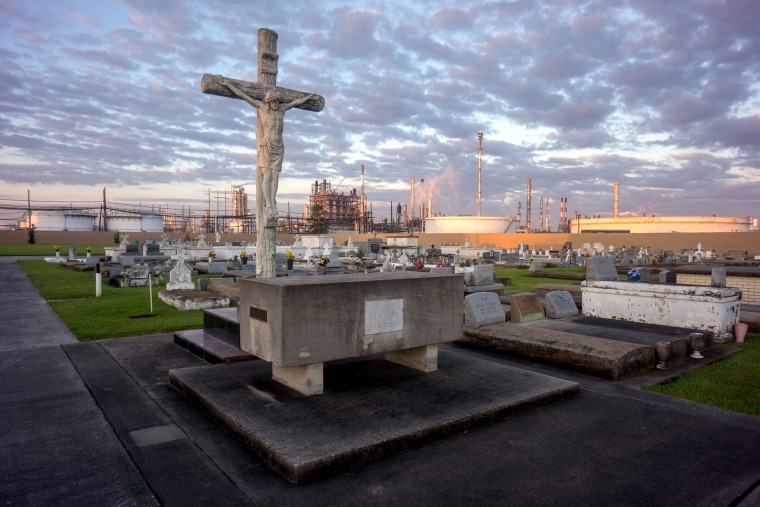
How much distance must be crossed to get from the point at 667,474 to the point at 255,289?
4.44m

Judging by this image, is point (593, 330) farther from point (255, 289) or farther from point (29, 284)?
point (29, 284)

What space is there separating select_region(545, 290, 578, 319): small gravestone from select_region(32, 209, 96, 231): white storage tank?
82244 mm

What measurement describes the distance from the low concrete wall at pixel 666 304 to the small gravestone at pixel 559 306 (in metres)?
0.48

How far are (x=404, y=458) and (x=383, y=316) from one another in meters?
1.80

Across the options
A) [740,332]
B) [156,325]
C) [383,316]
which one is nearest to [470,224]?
[740,332]

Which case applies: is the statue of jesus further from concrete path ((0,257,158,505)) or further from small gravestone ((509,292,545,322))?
small gravestone ((509,292,545,322))

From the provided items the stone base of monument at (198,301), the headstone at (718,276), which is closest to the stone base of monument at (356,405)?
the stone base of monument at (198,301)

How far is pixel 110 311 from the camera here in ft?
39.0

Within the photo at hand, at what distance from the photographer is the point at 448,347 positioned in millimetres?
8688

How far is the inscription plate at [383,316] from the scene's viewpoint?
539 cm

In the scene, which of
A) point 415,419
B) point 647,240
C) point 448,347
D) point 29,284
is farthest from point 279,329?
point 647,240

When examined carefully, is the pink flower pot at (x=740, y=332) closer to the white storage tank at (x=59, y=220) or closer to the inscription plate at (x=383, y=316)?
the inscription plate at (x=383, y=316)

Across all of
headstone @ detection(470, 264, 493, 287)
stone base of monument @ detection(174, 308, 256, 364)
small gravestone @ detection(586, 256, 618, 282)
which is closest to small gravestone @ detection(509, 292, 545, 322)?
small gravestone @ detection(586, 256, 618, 282)

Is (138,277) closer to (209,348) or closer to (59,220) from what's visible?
(209,348)
